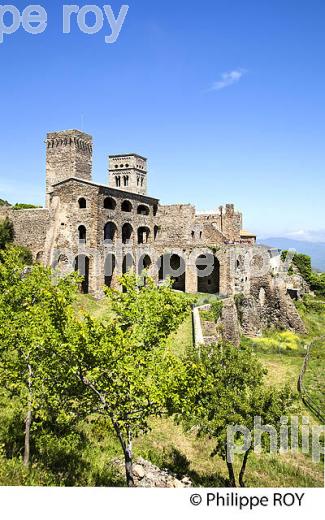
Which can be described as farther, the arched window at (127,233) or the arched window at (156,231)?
the arched window at (156,231)

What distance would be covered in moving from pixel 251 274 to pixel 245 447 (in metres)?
27.4

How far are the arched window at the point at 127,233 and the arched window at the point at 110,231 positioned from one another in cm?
158

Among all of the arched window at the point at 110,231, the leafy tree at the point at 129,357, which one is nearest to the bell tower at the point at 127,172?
the arched window at the point at 110,231

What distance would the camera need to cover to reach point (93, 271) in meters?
36.1

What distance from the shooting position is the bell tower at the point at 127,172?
73.4m

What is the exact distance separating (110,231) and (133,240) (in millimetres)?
2410

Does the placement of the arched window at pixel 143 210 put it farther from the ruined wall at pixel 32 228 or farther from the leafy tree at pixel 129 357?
the leafy tree at pixel 129 357

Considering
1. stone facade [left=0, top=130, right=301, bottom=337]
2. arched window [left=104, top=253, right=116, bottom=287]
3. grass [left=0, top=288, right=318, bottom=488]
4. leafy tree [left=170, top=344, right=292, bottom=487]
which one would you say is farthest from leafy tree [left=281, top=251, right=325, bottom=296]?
leafy tree [left=170, top=344, right=292, bottom=487]

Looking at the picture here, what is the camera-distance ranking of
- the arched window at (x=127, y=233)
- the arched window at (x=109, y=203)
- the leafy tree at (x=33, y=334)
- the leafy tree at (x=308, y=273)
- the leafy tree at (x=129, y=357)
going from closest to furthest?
the leafy tree at (x=129, y=357) → the leafy tree at (x=33, y=334) → the arched window at (x=109, y=203) → the arched window at (x=127, y=233) → the leafy tree at (x=308, y=273)

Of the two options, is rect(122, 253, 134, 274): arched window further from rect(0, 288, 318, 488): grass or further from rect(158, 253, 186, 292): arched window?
rect(0, 288, 318, 488): grass

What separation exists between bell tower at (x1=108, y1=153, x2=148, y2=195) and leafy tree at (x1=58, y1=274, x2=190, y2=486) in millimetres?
60780

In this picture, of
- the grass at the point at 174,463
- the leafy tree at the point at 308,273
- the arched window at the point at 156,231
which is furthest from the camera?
the leafy tree at the point at 308,273

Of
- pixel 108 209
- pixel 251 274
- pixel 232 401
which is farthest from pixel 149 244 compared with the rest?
pixel 232 401
